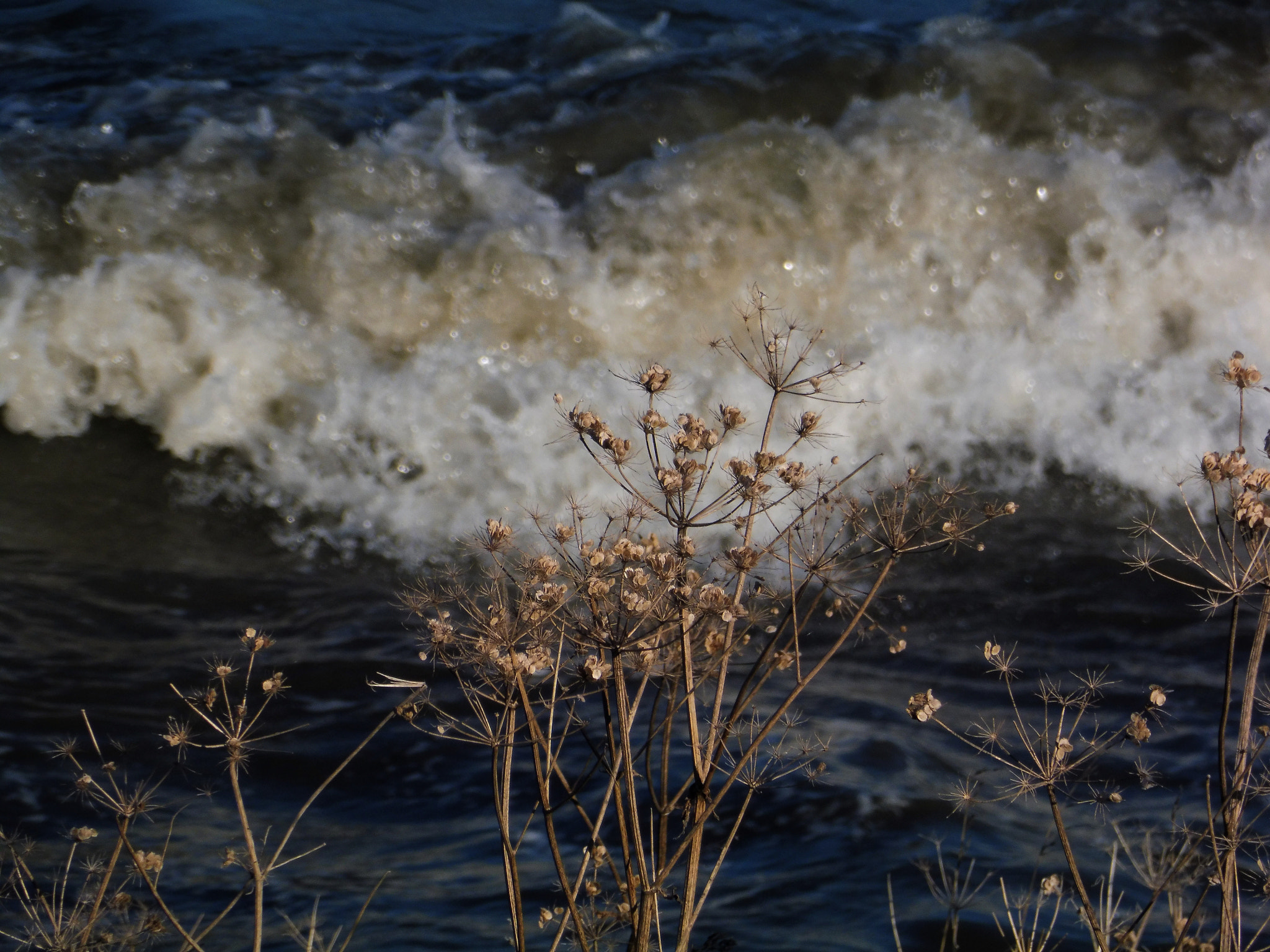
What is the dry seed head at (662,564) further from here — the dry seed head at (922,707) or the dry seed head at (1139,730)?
the dry seed head at (1139,730)

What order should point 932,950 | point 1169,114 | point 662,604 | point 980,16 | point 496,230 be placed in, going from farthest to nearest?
point 980,16, point 1169,114, point 496,230, point 932,950, point 662,604

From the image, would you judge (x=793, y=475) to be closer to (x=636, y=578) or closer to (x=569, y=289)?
(x=636, y=578)

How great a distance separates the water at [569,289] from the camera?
17.8 feet

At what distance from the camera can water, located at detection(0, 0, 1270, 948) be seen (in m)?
5.42

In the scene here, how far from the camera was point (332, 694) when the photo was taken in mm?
4191

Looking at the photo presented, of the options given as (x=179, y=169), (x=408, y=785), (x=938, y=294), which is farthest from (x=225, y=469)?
(x=938, y=294)

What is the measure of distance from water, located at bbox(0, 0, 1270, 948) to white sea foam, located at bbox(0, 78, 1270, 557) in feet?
0.07

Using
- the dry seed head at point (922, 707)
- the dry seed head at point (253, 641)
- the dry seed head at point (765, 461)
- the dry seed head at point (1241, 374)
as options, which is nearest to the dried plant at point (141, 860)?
the dry seed head at point (253, 641)

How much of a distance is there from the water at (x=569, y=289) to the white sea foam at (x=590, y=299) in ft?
0.07

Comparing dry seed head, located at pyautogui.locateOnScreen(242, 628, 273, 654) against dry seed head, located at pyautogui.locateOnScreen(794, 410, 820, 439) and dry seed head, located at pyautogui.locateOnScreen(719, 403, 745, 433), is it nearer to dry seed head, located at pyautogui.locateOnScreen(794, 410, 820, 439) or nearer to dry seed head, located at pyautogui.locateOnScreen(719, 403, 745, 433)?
dry seed head, located at pyautogui.locateOnScreen(719, 403, 745, 433)

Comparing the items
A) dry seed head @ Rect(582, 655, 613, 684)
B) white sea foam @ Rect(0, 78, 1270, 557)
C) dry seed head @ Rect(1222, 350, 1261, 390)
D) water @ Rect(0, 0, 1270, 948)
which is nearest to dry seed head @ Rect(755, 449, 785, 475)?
dry seed head @ Rect(582, 655, 613, 684)

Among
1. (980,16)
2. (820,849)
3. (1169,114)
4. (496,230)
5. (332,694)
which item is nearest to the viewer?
(820,849)

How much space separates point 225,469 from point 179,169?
77.7 inches

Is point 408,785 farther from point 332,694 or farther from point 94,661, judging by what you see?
point 94,661
